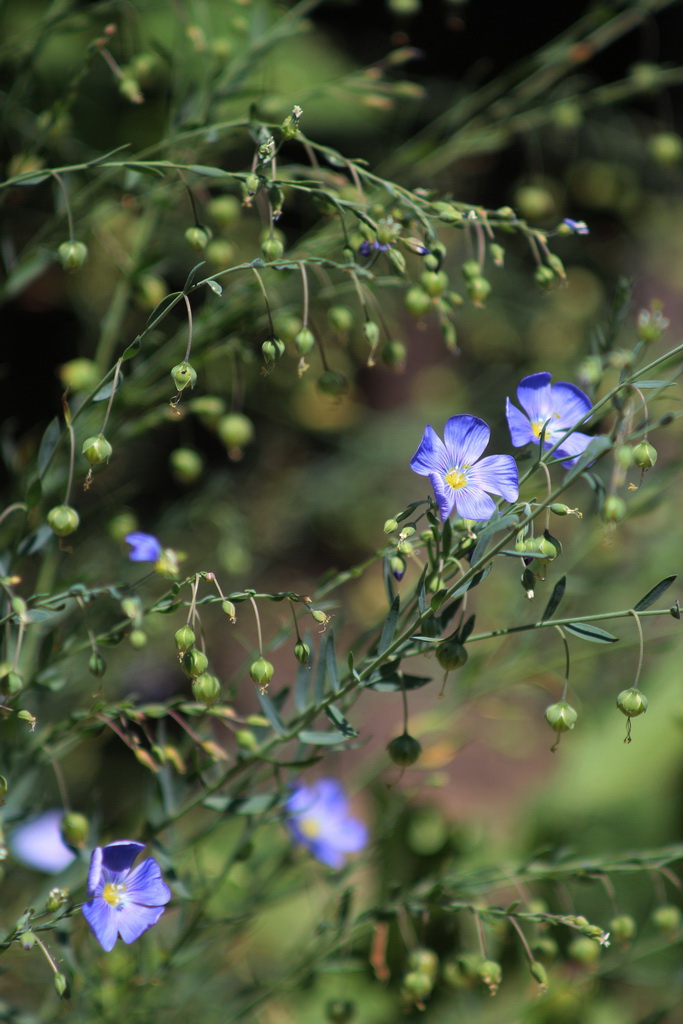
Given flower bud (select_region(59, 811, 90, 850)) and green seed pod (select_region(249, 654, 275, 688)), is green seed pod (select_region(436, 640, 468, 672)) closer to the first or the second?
green seed pod (select_region(249, 654, 275, 688))

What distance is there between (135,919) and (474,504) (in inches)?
15.0

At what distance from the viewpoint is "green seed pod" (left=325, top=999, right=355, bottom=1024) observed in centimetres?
93

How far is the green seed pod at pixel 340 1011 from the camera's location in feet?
3.04

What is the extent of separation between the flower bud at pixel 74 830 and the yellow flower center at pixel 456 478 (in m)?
0.40

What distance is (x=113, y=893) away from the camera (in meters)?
0.70

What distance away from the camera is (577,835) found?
157 centimetres

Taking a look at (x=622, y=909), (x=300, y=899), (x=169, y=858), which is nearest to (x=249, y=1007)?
(x=169, y=858)

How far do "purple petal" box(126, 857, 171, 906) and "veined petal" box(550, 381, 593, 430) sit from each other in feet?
1.48

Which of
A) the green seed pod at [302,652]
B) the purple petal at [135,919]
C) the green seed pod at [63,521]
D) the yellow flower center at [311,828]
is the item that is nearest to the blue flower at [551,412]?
the green seed pod at [302,652]

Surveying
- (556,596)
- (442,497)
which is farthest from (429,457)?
(556,596)

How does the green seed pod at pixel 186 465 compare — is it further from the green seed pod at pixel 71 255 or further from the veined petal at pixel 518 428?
the veined petal at pixel 518 428

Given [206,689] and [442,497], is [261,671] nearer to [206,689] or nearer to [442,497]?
[206,689]

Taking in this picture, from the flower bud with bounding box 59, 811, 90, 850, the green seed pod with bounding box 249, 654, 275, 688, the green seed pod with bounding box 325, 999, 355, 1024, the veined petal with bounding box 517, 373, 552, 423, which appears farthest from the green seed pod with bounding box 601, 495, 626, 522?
the green seed pod with bounding box 325, 999, 355, 1024

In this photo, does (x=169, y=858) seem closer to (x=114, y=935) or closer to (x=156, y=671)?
(x=114, y=935)
